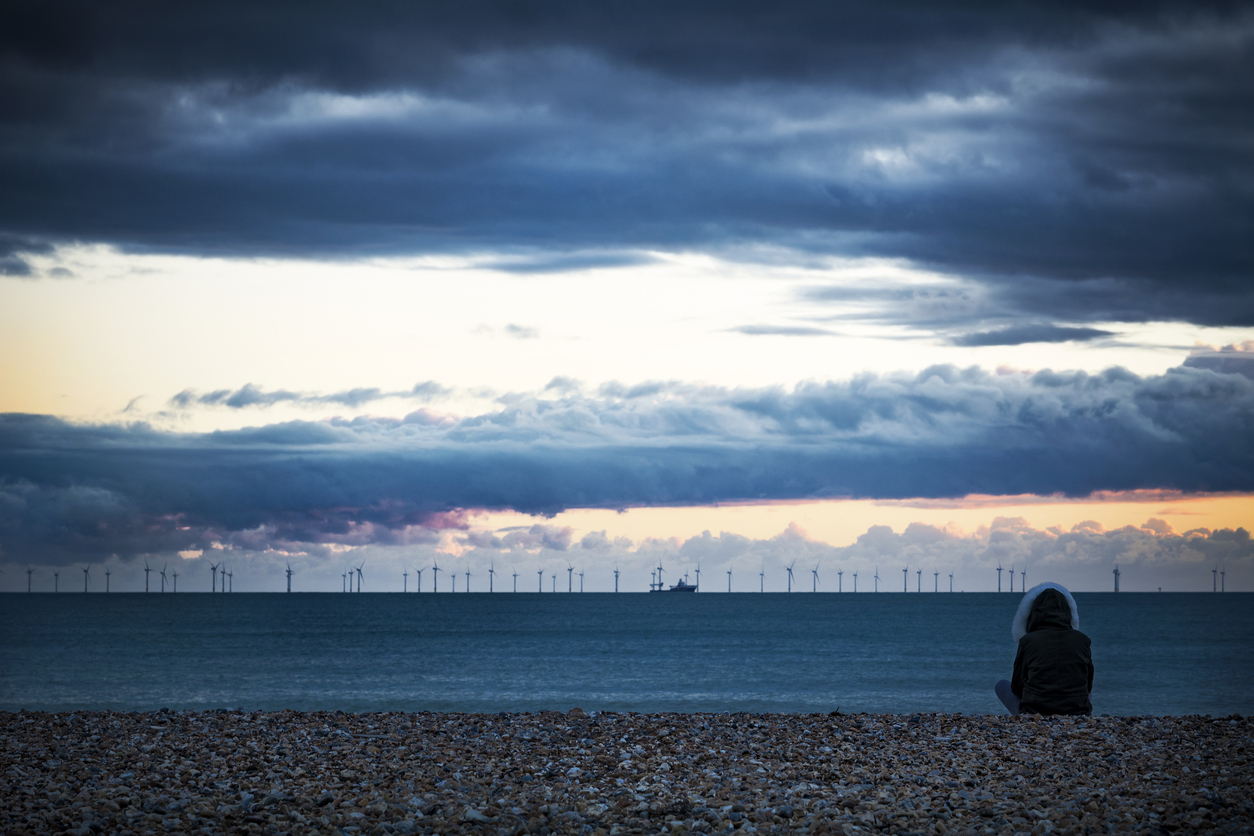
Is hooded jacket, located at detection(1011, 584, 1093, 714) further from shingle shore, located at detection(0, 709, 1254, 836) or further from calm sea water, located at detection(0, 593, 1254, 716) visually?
calm sea water, located at detection(0, 593, 1254, 716)

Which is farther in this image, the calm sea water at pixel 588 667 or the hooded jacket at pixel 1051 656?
the calm sea water at pixel 588 667

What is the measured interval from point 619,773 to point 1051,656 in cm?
775

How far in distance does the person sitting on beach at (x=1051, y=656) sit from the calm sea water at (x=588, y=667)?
20290 millimetres

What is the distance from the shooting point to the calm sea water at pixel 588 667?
136 feet

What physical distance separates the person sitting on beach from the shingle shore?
0.64 metres

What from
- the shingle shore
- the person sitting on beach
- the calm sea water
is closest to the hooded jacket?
the person sitting on beach

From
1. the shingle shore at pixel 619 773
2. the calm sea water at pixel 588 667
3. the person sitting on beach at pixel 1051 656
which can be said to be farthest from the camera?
the calm sea water at pixel 588 667

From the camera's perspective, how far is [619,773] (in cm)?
1359

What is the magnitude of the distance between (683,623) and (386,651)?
64.7 meters

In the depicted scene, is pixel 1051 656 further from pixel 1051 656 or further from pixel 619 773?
pixel 619 773

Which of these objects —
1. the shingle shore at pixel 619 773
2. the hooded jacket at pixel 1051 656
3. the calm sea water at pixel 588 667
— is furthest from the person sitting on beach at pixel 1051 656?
the calm sea water at pixel 588 667

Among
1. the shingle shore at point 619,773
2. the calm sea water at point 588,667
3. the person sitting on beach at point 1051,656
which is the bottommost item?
the calm sea water at point 588,667

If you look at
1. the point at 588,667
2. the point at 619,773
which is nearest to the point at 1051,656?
the point at 619,773

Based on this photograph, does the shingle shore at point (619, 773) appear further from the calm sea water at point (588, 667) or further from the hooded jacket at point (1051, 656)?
the calm sea water at point (588, 667)
